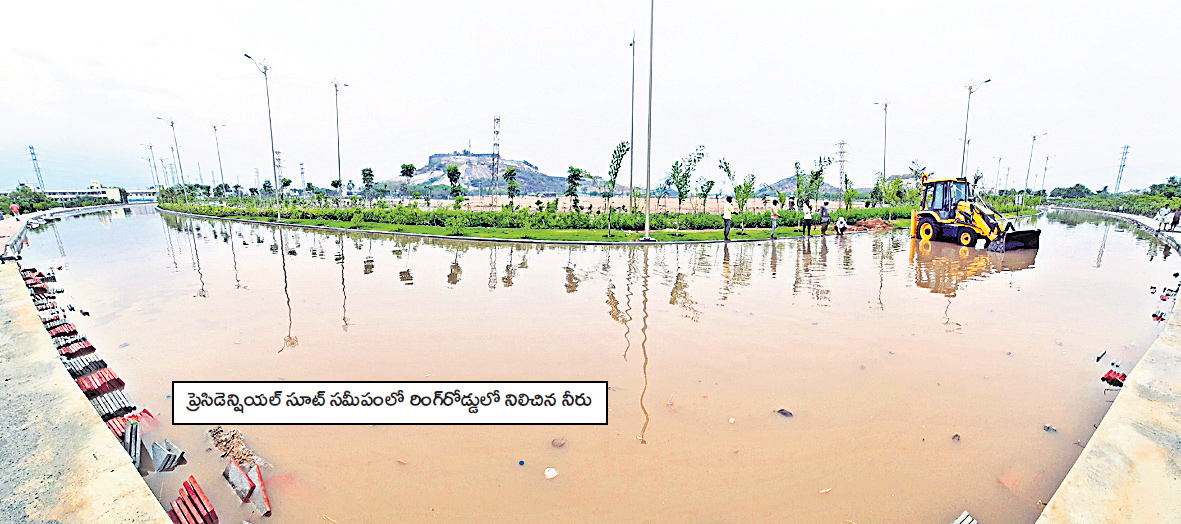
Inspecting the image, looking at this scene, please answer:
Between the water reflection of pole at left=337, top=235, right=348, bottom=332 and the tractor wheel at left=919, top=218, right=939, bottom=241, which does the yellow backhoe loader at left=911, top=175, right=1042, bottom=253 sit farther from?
the water reflection of pole at left=337, top=235, right=348, bottom=332

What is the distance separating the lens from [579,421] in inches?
211

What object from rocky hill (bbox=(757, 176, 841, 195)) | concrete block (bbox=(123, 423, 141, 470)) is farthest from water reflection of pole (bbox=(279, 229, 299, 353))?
rocky hill (bbox=(757, 176, 841, 195))

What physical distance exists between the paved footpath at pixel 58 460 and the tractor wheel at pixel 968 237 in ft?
80.8

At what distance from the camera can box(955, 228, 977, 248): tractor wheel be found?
19.7m

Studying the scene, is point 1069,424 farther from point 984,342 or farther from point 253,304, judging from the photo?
point 253,304

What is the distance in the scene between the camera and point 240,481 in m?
4.07

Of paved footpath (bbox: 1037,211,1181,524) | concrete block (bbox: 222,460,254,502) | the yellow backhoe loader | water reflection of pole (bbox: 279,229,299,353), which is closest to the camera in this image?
paved footpath (bbox: 1037,211,1181,524)

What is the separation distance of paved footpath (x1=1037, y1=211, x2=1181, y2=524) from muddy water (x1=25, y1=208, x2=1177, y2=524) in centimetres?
38

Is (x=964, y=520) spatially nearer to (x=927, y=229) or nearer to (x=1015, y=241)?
(x=1015, y=241)

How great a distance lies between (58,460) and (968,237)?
83.1 ft

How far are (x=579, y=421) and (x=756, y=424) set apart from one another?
6.13 ft

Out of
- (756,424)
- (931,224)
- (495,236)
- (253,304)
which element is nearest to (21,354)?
(253,304)

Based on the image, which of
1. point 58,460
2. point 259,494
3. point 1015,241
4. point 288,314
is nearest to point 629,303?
point 288,314

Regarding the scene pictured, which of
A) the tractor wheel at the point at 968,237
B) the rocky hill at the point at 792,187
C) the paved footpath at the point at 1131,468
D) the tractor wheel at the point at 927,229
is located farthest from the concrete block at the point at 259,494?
the rocky hill at the point at 792,187
